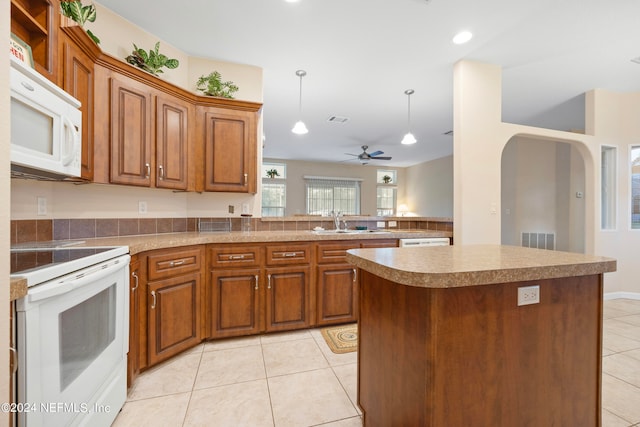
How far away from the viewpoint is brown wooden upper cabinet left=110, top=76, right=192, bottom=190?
6.59 ft

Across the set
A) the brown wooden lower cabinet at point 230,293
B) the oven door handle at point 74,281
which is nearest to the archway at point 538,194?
the brown wooden lower cabinet at point 230,293

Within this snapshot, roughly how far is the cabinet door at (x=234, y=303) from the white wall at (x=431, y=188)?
20.9ft

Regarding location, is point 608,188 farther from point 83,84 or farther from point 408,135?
point 83,84

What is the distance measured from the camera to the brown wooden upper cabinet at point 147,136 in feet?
6.59

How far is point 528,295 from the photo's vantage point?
3.55 feet

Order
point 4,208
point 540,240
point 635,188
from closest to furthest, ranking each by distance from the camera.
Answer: point 4,208 < point 635,188 < point 540,240

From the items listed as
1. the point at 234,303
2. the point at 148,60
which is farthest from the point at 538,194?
the point at 148,60

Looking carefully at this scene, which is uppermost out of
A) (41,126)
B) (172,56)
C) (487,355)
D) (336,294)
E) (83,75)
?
(172,56)

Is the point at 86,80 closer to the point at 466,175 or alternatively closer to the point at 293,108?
the point at 293,108

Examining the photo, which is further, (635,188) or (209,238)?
(635,188)

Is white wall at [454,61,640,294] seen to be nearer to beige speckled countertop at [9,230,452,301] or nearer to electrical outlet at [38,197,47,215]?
beige speckled countertop at [9,230,452,301]

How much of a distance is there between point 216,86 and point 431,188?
23.1ft

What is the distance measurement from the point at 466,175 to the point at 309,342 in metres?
2.30

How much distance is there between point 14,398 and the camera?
90cm
